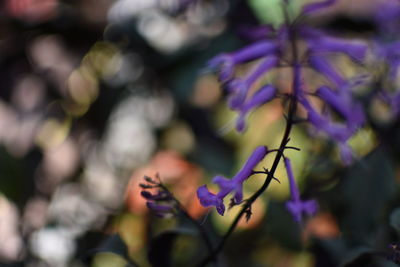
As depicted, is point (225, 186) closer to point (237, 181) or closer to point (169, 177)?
point (237, 181)

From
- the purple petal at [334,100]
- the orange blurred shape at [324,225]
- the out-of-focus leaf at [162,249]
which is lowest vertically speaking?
the orange blurred shape at [324,225]

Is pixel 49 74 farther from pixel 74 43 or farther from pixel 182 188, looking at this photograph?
pixel 182 188

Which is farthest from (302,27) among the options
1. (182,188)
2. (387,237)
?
(182,188)

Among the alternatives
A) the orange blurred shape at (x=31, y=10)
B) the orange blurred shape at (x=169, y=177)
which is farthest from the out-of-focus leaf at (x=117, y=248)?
the orange blurred shape at (x=31, y=10)

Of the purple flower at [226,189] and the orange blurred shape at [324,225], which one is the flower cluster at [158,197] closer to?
the purple flower at [226,189]

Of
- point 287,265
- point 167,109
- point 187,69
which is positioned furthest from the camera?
point 167,109

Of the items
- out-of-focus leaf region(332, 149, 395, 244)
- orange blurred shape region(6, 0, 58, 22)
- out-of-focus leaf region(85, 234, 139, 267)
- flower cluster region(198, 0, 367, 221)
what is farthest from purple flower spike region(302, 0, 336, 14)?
orange blurred shape region(6, 0, 58, 22)

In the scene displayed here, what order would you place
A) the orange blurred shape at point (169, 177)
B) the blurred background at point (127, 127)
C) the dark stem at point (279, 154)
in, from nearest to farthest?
the dark stem at point (279, 154), the blurred background at point (127, 127), the orange blurred shape at point (169, 177)
